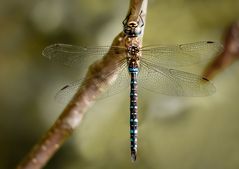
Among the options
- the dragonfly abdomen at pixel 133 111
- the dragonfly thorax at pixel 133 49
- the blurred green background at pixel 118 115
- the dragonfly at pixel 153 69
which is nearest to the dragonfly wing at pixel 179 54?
the dragonfly at pixel 153 69

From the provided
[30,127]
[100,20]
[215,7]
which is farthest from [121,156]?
[215,7]

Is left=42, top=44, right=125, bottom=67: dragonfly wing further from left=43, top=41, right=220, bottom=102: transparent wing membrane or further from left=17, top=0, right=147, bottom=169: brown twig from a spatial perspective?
left=17, top=0, right=147, bottom=169: brown twig

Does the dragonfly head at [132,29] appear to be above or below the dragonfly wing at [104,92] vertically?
→ above

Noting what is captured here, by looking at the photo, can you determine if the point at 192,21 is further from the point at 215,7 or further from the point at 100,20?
the point at 100,20

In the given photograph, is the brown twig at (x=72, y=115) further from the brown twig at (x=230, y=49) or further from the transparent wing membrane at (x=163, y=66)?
the brown twig at (x=230, y=49)

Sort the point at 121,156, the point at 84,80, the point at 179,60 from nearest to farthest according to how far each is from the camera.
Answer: the point at 84,80
the point at 179,60
the point at 121,156

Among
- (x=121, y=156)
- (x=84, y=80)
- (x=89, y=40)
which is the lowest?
(x=121, y=156)

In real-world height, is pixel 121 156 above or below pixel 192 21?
below

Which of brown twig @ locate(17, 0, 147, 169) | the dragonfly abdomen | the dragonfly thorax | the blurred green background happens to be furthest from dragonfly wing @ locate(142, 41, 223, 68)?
the blurred green background
